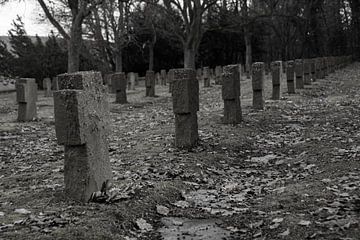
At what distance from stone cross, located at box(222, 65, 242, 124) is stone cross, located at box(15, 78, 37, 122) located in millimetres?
6094

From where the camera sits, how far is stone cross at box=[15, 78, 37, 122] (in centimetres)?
1415

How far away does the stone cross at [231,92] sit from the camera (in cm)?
1101

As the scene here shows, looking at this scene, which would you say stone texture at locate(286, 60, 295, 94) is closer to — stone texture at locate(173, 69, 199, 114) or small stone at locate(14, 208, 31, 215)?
stone texture at locate(173, 69, 199, 114)

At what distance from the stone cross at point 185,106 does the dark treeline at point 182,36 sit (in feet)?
49.1

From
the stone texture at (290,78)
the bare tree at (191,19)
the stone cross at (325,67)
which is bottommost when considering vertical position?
the stone texture at (290,78)

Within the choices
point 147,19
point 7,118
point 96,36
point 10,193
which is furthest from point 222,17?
point 10,193

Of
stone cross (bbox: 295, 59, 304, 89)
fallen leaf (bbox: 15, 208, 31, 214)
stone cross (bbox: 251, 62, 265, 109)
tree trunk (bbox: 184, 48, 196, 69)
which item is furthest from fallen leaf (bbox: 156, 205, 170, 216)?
tree trunk (bbox: 184, 48, 196, 69)

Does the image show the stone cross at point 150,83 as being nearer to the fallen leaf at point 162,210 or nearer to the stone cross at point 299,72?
the stone cross at point 299,72

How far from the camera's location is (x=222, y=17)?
36.7m

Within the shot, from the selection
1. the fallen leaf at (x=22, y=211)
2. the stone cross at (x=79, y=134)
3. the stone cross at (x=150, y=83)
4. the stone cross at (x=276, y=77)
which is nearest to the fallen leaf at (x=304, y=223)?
the stone cross at (x=79, y=134)

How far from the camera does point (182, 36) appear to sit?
102 ft

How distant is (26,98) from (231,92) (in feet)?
20.5

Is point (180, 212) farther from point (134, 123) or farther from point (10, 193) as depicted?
point (134, 123)

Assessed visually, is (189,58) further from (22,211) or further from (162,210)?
(22,211)
